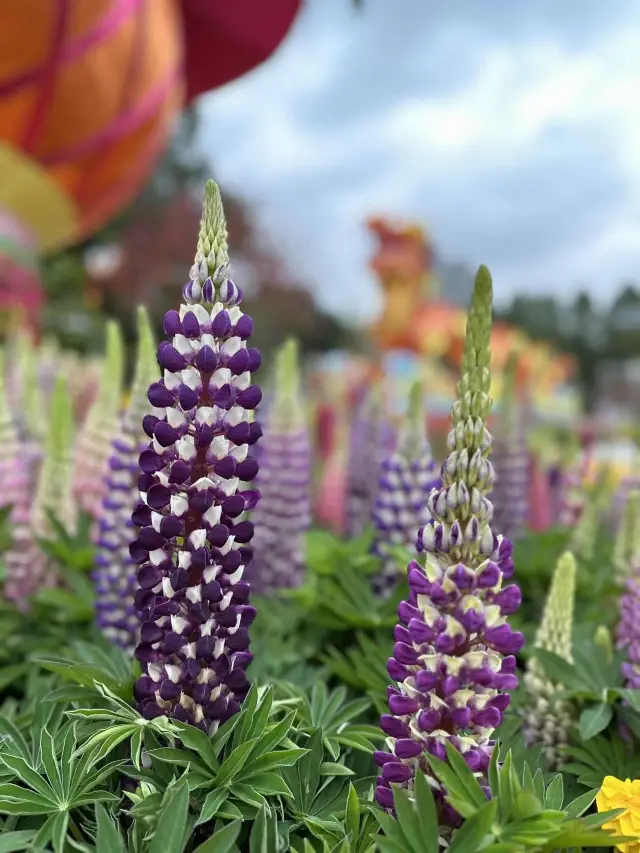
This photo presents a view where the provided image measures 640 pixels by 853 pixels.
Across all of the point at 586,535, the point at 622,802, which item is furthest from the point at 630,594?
the point at 586,535

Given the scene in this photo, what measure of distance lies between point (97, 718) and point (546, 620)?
2.57 feet

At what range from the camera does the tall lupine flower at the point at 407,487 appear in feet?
6.06

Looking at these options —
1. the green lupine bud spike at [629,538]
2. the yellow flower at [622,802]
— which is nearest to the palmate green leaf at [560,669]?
the yellow flower at [622,802]

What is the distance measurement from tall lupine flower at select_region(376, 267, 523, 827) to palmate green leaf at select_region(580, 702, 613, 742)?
384mm

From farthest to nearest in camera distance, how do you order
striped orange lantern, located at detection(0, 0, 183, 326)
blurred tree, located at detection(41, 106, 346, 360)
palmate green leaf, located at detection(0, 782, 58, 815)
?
blurred tree, located at detection(41, 106, 346, 360) → striped orange lantern, located at detection(0, 0, 183, 326) → palmate green leaf, located at detection(0, 782, 58, 815)

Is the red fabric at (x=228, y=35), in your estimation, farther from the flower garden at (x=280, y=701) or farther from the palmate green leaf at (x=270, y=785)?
the palmate green leaf at (x=270, y=785)

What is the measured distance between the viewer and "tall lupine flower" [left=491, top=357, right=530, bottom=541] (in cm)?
215

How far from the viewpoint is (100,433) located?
7.01 feet

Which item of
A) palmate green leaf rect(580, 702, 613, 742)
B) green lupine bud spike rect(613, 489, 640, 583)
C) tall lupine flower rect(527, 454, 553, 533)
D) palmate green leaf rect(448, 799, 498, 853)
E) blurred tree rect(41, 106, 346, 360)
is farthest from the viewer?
blurred tree rect(41, 106, 346, 360)

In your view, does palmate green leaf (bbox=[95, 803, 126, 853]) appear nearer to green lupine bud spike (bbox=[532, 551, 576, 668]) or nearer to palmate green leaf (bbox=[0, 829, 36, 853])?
palmate green leaf (bbox=[0, 829, 36, 853])

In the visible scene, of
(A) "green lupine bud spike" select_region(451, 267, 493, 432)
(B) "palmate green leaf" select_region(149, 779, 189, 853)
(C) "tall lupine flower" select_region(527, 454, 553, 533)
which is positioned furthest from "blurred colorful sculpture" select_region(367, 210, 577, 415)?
(B) "palmate green leaf" select_region(149, 779, 189, 853)

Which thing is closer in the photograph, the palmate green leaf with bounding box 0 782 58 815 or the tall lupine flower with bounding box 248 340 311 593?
the palmate green leaf with bounding box 0 782 58 815

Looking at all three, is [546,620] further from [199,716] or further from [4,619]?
[4,619]

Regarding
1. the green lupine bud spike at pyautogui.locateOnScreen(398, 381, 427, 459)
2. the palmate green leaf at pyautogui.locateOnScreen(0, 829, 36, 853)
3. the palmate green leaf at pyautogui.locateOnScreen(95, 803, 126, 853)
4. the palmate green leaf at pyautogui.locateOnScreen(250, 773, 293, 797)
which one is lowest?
the palmate green leaf at pyautogui.locateOnScreen(0, 829, 36, 853)
